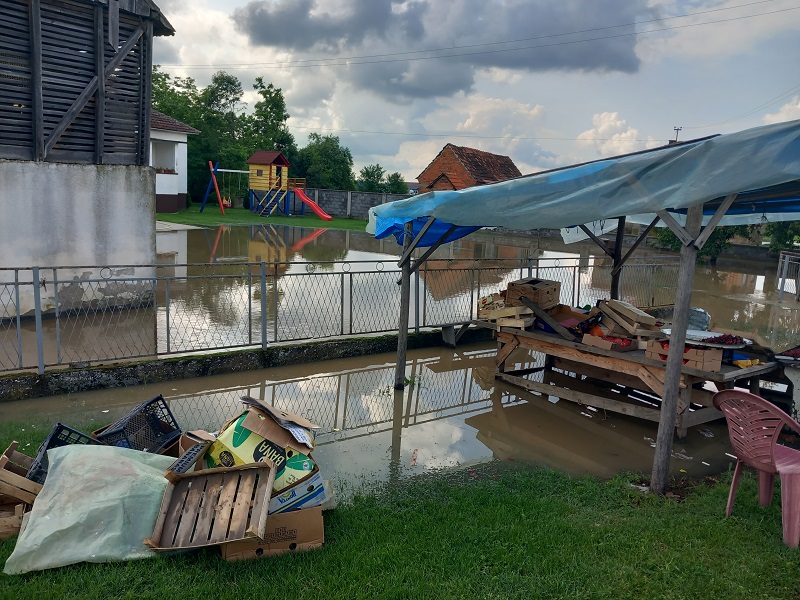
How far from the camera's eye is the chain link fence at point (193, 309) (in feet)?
27.6

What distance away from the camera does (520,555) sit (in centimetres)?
383

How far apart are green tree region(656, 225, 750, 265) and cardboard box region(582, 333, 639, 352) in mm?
16310

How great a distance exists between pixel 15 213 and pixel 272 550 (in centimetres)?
899

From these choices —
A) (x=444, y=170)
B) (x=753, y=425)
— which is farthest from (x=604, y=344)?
(x=444, y=170)

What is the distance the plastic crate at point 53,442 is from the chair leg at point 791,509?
192 inches

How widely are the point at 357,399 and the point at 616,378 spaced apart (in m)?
3.38

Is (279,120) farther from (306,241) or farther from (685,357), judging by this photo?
(685,357)

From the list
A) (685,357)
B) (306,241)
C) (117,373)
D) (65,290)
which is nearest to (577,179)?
(685,357)

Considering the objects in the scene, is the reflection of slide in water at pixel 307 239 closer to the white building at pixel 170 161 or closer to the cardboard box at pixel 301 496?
the white building at pixel 170 161

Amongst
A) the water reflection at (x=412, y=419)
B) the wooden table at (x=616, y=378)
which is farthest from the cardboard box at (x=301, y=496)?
the wooden table at (x=616, y=378)

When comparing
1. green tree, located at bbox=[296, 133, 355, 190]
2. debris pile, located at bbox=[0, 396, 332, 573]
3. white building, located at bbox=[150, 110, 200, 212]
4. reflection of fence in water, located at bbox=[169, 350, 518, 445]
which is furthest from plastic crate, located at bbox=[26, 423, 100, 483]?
green tree, located at bbox=[296, 133, 355, 190]

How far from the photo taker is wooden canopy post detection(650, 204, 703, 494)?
4820mm

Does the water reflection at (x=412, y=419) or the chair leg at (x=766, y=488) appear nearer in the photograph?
the chair leg at (x=766, y=488)

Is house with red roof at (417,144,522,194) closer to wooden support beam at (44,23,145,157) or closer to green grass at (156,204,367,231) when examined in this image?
green grass at (156,204,367,231)
